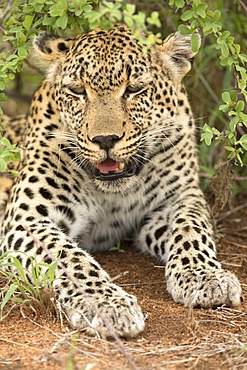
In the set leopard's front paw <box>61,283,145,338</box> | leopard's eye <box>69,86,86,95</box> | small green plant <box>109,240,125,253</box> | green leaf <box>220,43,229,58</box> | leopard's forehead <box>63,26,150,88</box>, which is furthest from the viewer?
→ small green plant <box>109,240,125,253</box>

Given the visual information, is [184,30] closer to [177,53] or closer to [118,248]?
[177,53]

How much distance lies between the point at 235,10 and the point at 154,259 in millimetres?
2852

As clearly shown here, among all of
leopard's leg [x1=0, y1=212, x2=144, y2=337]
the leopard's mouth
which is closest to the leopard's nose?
the leopard's mouth

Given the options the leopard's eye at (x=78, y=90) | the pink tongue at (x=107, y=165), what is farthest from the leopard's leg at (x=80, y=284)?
the leopard's eye at (x=78, y=90)

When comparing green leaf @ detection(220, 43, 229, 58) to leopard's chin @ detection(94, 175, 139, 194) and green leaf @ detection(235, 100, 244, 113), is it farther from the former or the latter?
leopard's chin @ detection(94, 175, 139, 194)

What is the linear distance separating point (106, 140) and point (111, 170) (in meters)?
0.40

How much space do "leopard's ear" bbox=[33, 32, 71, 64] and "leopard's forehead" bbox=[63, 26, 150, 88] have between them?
0.61 feet

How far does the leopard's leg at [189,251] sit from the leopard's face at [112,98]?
1.94 ft

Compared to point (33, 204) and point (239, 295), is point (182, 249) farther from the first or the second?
point (33, 204)

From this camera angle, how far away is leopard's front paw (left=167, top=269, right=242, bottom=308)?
5.48 meters

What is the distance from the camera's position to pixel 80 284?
5.29 m

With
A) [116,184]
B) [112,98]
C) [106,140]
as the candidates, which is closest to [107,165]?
[116,184]

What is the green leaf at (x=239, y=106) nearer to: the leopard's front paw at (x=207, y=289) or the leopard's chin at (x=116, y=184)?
the leopard's chin at (x=116, y=184)

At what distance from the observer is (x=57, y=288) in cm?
540
